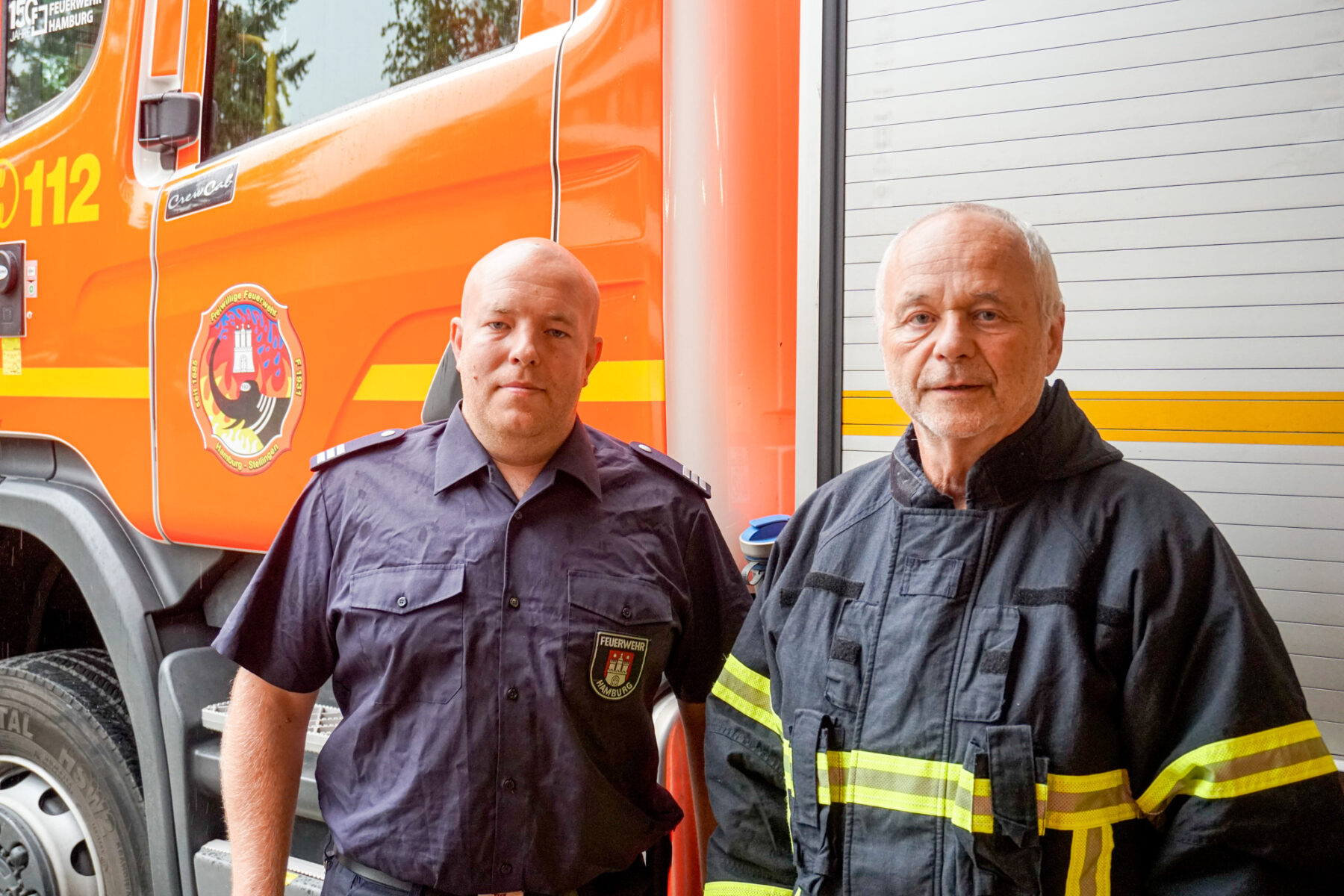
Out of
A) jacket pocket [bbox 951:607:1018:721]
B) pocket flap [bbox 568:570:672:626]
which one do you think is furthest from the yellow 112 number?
jacket pocket [bbox 951:607:1018:721]

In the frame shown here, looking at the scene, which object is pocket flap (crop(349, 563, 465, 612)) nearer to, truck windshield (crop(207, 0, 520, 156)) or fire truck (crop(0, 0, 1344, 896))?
fire truck (crop(0, 0, 1344, 896))

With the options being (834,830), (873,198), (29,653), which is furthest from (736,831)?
(29,653)

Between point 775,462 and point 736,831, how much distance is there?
0.67 meters

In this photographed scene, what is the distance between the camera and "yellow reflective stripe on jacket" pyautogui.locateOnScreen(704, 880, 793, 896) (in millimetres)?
1530

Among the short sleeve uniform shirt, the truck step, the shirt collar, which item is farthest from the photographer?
the truck step

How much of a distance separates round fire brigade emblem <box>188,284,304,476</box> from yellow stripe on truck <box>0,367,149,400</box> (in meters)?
0.20

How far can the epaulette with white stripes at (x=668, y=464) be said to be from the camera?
1.84 m

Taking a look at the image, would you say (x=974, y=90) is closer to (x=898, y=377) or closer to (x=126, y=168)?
(x=898, y=377)

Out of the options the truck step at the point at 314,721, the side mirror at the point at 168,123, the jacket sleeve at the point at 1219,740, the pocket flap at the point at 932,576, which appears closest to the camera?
the jacket sleeve at the point at 1219,740

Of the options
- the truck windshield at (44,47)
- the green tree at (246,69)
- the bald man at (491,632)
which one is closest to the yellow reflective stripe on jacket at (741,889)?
the bald man at (491,632)

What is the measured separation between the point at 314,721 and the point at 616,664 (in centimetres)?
94

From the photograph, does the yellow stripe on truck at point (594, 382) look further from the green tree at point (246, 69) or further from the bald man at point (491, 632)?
the green tree at point (246, 69)

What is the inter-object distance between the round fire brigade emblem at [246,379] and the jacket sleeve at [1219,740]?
5.55ft

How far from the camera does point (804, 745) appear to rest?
4.65ft
